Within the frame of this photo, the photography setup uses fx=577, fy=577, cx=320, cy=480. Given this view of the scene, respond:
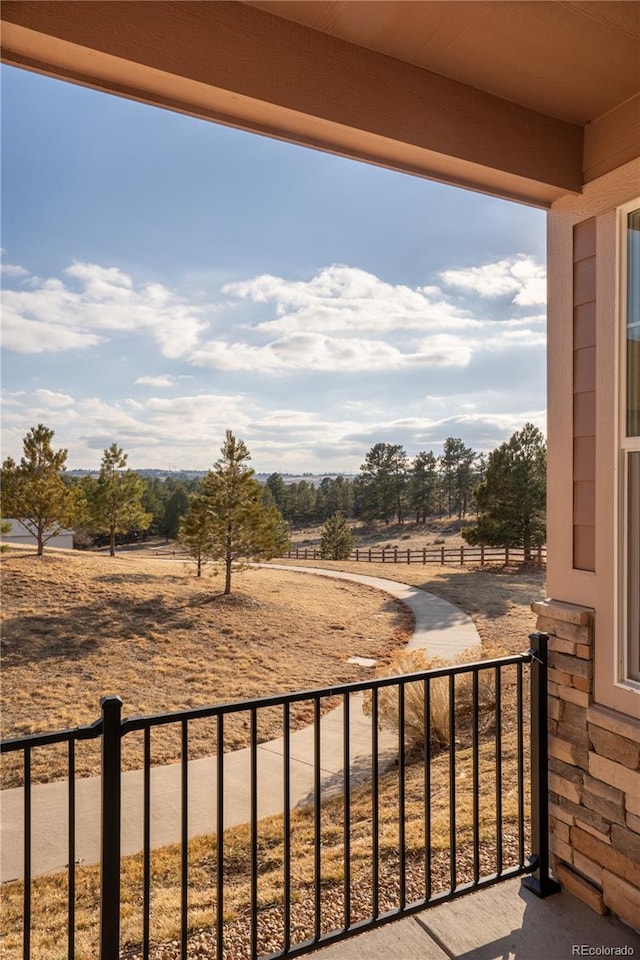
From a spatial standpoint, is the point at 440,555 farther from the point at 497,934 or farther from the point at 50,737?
the point at 50,737

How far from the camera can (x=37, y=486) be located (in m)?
13.2

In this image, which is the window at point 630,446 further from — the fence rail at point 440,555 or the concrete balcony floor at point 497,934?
the fence rail at point 440,555

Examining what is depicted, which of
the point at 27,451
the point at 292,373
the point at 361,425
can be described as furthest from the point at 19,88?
the point at 361,425

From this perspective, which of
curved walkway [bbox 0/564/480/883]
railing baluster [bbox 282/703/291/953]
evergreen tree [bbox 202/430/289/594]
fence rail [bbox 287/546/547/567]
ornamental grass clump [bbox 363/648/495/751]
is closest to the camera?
railing baluster [bbox 282/703/291/953]

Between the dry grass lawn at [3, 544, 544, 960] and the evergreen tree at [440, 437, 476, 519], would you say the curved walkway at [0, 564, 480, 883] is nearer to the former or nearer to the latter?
the dry grass lawn at [3, 544, 544, 960]

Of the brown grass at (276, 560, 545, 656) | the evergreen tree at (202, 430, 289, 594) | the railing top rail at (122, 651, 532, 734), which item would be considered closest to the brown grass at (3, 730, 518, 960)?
the railing top rail at (122, 651, 532, 734)

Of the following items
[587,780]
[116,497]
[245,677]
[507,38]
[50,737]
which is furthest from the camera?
[116,497]

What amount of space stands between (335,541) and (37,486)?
8.81 metres

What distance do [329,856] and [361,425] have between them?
67.5 ft

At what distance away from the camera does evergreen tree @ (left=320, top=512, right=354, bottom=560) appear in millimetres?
18250

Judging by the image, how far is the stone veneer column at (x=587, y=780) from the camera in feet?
5.26

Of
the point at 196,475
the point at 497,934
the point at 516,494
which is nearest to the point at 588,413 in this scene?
the point at 497,934

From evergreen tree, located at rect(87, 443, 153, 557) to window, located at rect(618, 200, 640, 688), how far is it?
14.9 meters

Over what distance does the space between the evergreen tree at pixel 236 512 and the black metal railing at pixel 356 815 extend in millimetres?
7589
